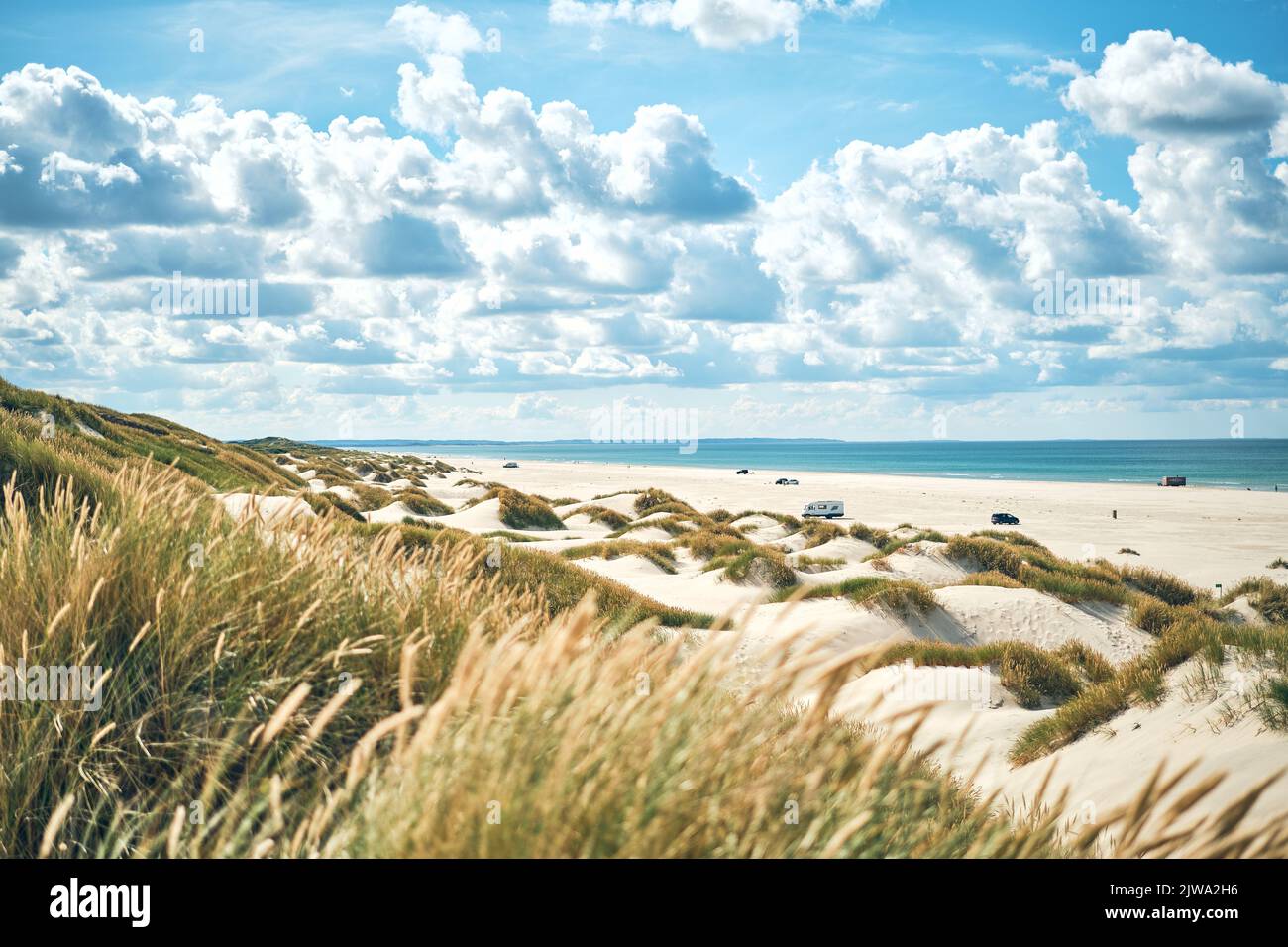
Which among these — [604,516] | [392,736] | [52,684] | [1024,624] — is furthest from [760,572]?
[52,684]

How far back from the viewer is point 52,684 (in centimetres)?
383

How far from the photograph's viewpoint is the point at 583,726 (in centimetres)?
275

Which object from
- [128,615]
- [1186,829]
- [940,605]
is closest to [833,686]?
[1186,829]

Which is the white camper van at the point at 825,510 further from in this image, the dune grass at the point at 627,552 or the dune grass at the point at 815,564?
the dune grass at the point at 627,552

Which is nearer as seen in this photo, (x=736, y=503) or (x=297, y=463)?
(x=297, y=463)

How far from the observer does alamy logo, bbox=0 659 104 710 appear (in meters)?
3.69

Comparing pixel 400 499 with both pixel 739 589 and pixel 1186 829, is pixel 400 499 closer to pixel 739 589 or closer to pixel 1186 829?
pixel 739 589

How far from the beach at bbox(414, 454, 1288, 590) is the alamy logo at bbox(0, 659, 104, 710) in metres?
29.6

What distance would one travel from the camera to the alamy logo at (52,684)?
12.1ft

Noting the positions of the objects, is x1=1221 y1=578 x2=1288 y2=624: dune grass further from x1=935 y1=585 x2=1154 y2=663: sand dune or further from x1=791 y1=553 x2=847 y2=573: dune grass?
x1=791 y1=553 x2=847 y2=573: dune grass

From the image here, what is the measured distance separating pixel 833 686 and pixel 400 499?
114ft
